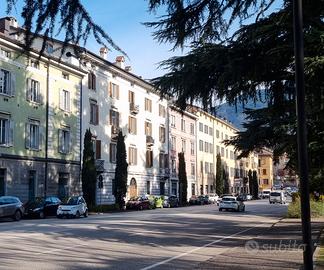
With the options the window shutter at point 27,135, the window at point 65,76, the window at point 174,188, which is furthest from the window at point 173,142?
the window shutter at point 27,135

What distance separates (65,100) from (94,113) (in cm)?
570

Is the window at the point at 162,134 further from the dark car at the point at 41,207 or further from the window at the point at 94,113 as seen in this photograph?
the dark car at the point at 41,207

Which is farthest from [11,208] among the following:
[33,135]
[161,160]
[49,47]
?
[161,160]

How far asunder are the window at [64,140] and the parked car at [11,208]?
14.7m

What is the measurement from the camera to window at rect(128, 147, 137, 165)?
207 ft

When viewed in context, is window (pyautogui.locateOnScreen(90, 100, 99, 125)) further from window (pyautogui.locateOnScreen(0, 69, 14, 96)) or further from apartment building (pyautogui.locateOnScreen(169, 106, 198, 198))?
apartment building (pyautogui.locateOnScreen(169, 106, 198, 198))

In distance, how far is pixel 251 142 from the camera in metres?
20.1

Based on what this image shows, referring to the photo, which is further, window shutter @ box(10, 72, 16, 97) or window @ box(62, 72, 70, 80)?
window @ box(62, 72, 70, 80)

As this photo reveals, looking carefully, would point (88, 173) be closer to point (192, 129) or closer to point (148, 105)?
point (148, 105)

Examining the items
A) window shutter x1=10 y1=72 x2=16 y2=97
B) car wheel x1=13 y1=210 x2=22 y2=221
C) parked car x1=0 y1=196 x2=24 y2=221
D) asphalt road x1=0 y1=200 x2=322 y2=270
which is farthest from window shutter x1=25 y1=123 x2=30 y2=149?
asphalt road x1=0 y1=200 x2=322 y2=270

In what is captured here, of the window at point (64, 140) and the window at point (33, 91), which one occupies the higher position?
the window at point (33, 91)

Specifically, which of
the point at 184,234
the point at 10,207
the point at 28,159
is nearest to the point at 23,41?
the point at 184,234

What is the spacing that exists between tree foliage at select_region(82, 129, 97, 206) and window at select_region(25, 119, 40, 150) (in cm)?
557

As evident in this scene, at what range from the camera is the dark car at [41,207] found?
36344mm
